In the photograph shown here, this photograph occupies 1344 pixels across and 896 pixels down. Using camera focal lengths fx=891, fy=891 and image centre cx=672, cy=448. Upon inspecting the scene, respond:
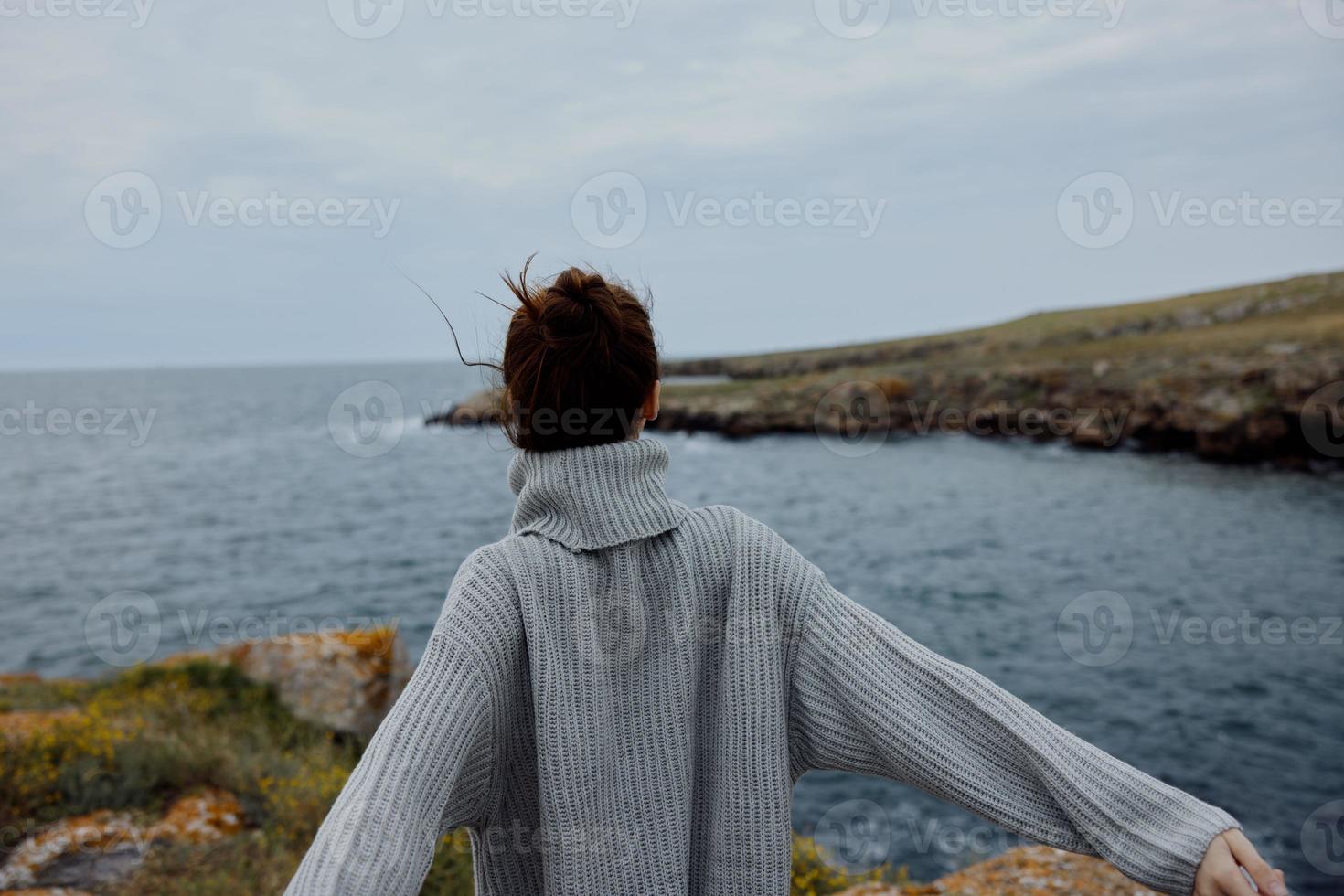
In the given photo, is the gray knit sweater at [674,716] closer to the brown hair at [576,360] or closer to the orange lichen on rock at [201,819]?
the brown hair at [576,360]

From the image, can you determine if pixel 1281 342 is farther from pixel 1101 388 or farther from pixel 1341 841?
pixel 1341 841

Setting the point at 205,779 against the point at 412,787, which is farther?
the point at 205,779

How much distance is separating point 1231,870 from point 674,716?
3.41ft

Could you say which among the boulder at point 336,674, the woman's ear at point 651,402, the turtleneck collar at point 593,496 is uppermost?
the woman's ear at point 651,402

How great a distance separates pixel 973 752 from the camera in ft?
5.92

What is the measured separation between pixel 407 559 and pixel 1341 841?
20889 millimetres

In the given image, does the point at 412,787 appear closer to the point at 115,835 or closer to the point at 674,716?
the point at 674,716

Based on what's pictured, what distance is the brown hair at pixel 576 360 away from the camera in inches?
71.0

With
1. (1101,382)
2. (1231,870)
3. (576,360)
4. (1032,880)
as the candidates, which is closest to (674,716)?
(576,360)

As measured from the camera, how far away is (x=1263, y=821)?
9.27 metres

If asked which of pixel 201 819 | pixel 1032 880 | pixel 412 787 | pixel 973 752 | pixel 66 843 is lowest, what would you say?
pixel 201 819

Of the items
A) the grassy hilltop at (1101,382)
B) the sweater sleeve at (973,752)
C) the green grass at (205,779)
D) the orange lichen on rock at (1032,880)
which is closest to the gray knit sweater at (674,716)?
the sweater sleeve at (973,752)

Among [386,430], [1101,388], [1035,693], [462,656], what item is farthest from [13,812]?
[386,430]

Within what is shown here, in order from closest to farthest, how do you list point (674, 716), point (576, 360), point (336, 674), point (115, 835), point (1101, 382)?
point (576, 360) < point (674, 716) < point (115, 835) < point (336, 674) < point (1101, 382)
